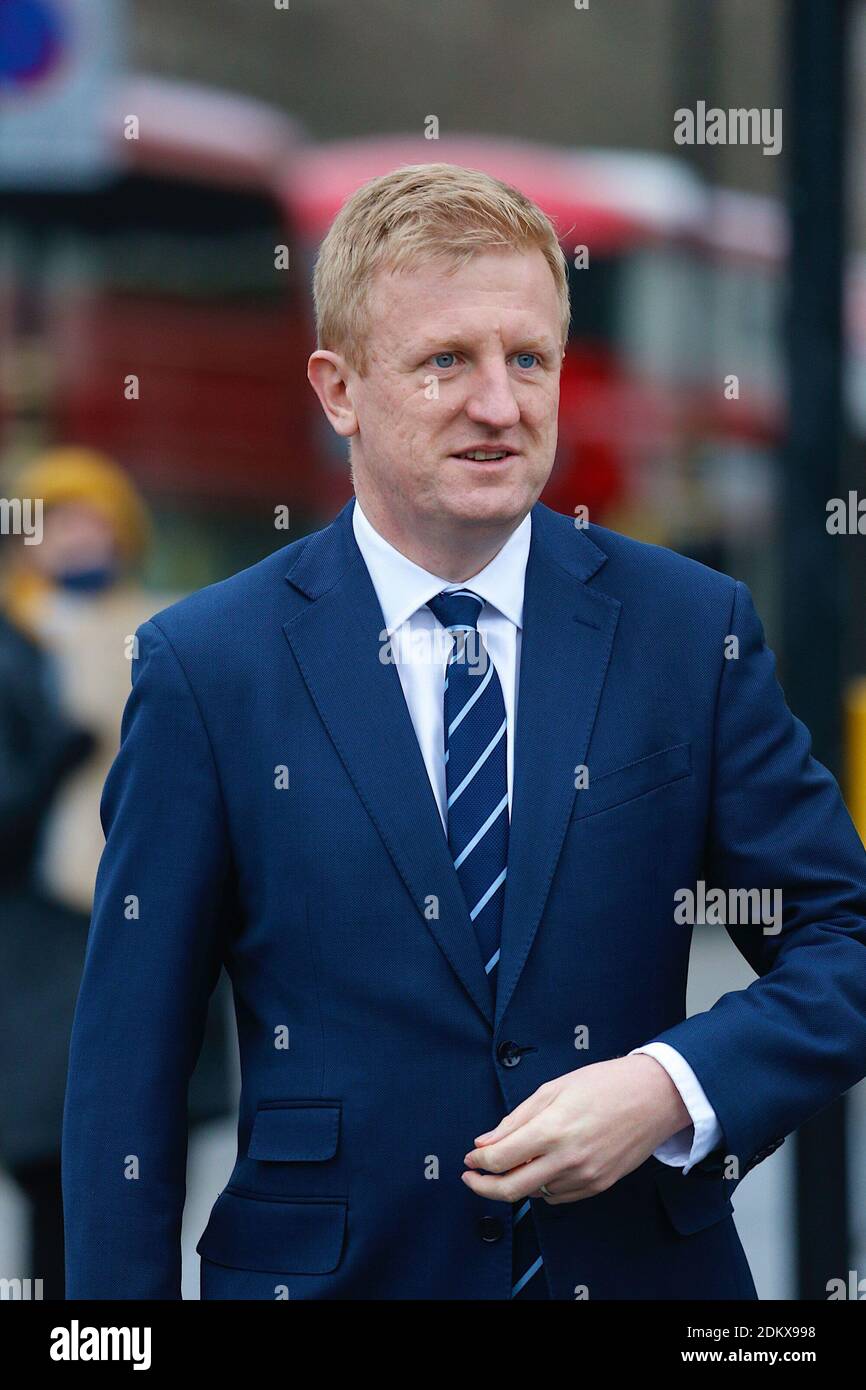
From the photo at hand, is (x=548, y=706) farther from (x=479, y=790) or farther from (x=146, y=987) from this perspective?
(x=146, y=987)

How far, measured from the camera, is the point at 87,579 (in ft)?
13.7

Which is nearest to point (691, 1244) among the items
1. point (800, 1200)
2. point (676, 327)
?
point (800, 1200)

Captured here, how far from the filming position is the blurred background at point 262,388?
3.38 meters

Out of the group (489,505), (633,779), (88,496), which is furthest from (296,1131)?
(88,496)

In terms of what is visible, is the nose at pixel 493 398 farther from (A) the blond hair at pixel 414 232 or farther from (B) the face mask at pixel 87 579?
(B) the face mask at pixel 87 579

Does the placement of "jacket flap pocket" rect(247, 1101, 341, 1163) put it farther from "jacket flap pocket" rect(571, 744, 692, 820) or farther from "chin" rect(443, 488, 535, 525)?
"chin" rect(443, 488, 535, 525)

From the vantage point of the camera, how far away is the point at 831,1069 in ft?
6.28

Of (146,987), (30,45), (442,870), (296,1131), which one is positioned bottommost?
(296,1131)

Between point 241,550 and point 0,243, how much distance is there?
1.99 meters

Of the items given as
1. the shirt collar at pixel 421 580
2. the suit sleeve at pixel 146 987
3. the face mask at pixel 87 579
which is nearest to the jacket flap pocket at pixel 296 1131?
the suit sleeve at pixel 146 987

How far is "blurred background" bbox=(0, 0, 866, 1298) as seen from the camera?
133 inches

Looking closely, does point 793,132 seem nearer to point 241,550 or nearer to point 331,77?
point 241,550

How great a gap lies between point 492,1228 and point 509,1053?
0.59ft
